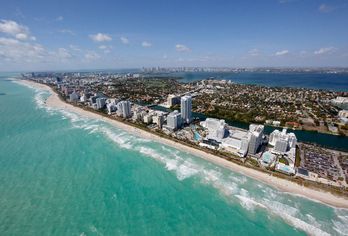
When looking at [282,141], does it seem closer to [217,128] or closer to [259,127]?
[259,127]

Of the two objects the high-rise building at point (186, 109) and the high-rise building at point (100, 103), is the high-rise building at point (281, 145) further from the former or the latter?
the high-rise building at point (100, 103)

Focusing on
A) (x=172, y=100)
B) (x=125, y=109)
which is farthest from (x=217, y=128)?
(x=172, y=100)

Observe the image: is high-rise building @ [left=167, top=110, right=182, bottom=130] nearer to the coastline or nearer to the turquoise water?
the coastline

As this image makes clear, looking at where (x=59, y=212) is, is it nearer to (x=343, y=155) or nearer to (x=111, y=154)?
(x=111, y=154)

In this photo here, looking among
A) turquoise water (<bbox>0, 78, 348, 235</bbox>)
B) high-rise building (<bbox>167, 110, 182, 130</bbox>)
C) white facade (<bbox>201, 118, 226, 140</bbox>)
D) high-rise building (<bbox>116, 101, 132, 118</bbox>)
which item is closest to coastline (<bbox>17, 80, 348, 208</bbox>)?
turquoise water (<bbox>0, 78, 348, 235</bbox>)

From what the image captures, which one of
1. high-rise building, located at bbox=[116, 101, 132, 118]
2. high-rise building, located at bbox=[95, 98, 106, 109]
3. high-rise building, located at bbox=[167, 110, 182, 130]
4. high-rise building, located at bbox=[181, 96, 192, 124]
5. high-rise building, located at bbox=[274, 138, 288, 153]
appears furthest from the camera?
high-rise building, located at bbox=[95, 98, 106, 109]

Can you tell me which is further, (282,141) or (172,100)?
(172,100)

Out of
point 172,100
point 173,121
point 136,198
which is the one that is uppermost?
point 172,100

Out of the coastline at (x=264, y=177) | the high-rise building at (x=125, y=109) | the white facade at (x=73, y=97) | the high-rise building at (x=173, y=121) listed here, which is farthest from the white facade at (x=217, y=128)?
the white facade at (x=73, y=97)
